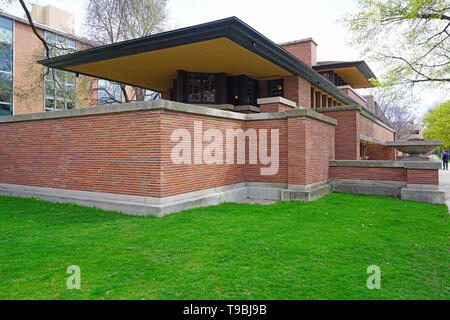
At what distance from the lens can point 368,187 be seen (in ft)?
38.6

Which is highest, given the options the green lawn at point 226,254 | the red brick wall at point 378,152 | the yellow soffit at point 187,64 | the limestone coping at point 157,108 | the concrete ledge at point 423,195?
the yellow soffit at point 187,64

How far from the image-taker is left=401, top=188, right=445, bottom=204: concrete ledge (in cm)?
999

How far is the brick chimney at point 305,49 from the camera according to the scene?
24.0 meters

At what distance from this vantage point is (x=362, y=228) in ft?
22.1

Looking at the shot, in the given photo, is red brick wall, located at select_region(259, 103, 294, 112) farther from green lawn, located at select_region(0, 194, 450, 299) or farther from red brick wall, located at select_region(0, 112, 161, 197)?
red brick wall, located at select_region(0, 112, 161, 197)

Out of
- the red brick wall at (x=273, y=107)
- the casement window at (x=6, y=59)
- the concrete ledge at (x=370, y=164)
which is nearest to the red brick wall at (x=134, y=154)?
the concrete ledge at (x=370, y=164)

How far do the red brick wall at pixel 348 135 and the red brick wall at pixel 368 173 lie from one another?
8.91ft

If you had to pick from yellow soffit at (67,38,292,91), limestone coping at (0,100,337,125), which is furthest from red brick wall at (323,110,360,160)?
yellow soffit at (67,38,292,91)

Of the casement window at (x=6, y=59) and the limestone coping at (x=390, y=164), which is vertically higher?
the casement window at (x=6, y=59)

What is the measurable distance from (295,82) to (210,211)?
974cm

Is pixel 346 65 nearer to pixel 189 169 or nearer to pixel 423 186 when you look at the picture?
pixel 423 186

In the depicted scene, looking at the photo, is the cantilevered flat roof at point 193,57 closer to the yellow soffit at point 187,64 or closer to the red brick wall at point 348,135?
the yellow soffit at point 187,64
